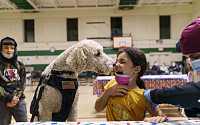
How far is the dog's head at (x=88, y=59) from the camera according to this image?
1.10 m

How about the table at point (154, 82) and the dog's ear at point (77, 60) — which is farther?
the table at point (154, 82)

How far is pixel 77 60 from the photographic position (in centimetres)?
109

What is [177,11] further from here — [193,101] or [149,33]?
[193,101]

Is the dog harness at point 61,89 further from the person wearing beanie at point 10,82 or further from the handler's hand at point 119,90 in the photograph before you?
the person wearing beanie at point 10,82

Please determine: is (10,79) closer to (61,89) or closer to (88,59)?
(61,89)

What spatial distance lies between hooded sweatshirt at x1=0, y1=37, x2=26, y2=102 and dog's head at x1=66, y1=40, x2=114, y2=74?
85cm

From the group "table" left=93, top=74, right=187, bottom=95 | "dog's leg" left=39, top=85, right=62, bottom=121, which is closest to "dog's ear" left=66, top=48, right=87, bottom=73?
"dog's leg" left=39, top=85, right=62, bottom=121

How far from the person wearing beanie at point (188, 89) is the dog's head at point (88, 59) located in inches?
18.0

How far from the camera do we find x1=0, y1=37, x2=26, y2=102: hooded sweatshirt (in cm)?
150

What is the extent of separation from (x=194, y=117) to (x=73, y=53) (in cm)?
95

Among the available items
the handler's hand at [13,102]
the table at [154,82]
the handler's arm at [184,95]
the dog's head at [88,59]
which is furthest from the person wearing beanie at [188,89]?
the table at [154,82]

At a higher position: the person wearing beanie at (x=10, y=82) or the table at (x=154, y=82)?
the person wearing beanie at (x=10, y=82)

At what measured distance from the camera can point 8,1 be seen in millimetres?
10508

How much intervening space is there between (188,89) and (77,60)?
2.32ft
